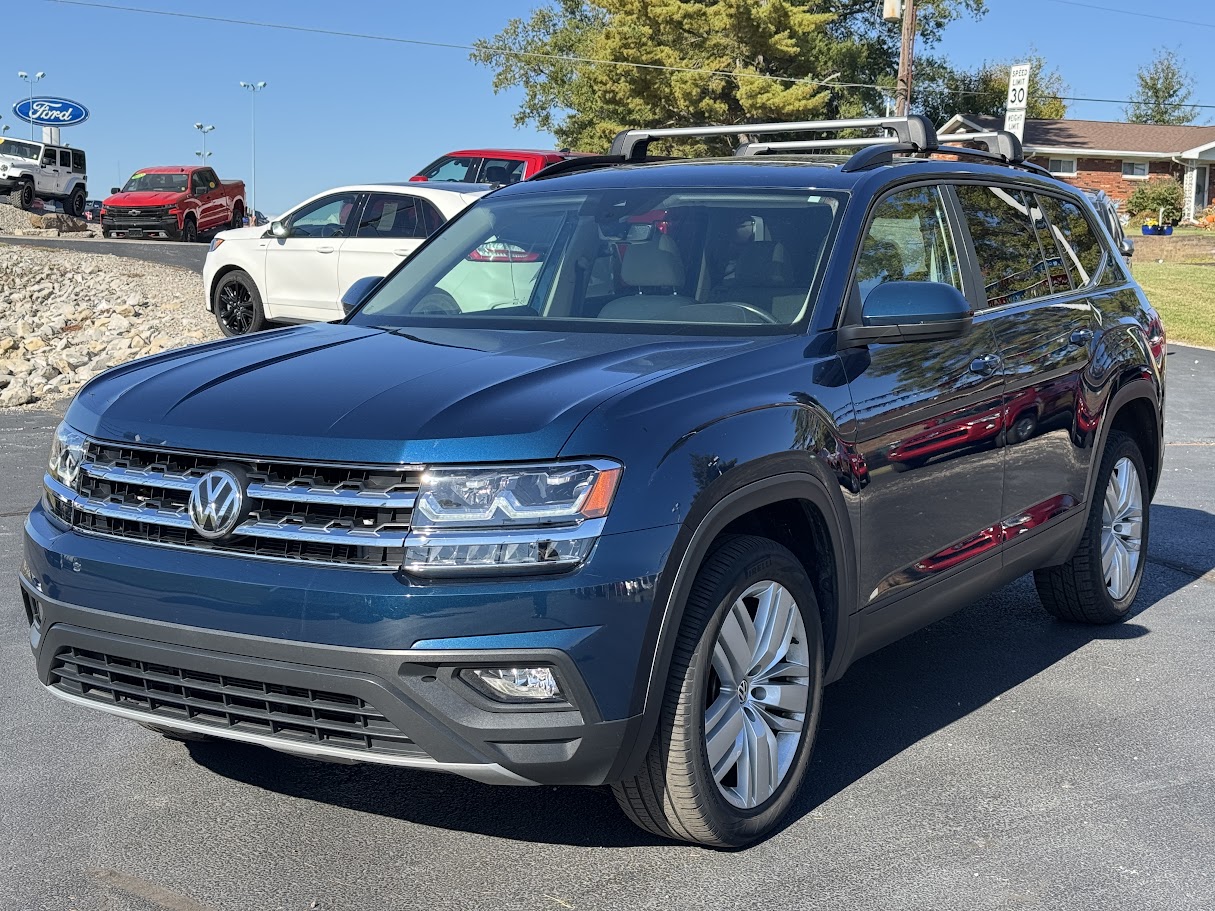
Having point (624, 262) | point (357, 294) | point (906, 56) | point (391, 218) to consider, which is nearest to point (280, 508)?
point (624, 262)

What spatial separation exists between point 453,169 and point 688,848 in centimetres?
1605

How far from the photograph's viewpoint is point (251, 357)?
13.7 feet

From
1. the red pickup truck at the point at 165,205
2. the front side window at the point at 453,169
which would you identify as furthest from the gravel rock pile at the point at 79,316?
the red pickup truck at the point at 165,205

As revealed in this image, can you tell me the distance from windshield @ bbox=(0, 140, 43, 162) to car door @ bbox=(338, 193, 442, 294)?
30119mm

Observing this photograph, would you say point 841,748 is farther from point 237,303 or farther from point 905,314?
point 237,303

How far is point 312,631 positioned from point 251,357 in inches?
44.7

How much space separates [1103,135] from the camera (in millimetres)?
67938

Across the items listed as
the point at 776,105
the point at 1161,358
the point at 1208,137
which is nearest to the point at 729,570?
the point at 1161,358

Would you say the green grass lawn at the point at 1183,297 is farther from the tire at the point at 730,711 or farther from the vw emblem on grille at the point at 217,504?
the vw emblem on grille at the point at 217,504

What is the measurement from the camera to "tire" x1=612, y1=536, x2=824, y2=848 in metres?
3.58

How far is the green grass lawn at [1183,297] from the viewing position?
73.0 feet

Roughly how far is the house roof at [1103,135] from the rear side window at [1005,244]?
58.4 meters

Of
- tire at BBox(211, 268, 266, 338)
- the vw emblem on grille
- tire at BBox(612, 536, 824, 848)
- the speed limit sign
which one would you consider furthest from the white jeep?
tire at BBox(612, 536, 824, 848)

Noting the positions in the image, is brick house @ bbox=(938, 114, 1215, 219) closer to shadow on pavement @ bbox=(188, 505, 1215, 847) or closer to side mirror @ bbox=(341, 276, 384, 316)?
shadow on pavement @ bbox=(188, 505, 1215, 847)
